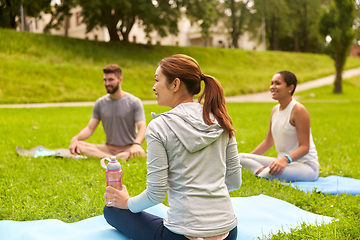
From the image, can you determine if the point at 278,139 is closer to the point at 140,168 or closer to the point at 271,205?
the point at 271,205

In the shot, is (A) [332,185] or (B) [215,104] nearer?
(B) [215,104]

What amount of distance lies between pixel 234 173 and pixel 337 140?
702 centimetres

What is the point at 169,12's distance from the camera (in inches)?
1021

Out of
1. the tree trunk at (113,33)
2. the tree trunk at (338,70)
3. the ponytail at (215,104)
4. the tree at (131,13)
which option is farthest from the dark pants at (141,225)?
the tree trunk at (113,33)

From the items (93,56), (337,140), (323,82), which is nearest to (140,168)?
(337,140)

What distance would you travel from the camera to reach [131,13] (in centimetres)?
2653

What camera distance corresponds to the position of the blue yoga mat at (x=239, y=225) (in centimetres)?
316

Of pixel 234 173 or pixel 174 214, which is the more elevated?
pixel 234 173

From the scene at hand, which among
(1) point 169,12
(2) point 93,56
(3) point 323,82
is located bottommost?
(3) point 323,82

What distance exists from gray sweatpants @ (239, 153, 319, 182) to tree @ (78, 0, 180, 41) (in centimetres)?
2152

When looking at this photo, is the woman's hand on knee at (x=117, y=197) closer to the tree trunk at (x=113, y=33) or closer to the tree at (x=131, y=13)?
the tree at (x=131, y=13)

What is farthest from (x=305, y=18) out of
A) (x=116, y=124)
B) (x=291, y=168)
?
(x=291, y=168)

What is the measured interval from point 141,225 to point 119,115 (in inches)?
142

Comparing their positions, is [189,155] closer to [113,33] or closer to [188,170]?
[188,170]
